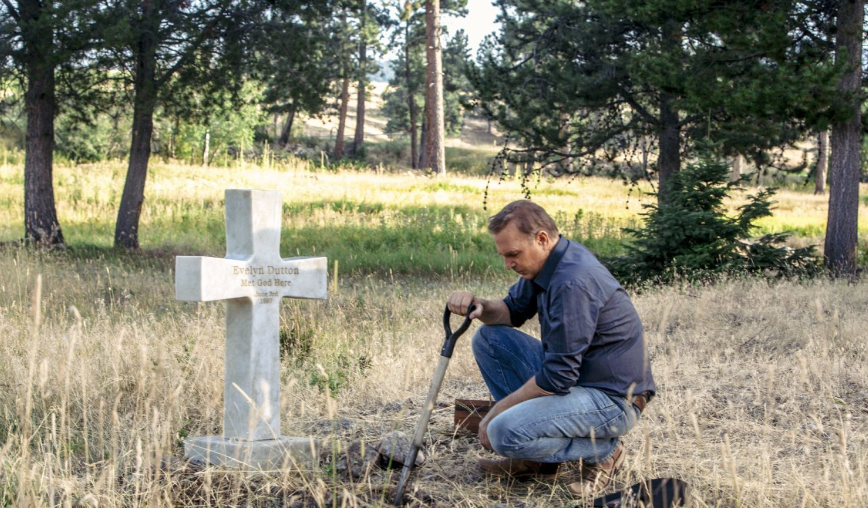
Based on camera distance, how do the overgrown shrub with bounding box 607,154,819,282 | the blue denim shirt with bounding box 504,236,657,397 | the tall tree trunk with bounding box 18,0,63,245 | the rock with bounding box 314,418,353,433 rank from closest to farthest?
the blue denim shirt with bounding box 504,236,657,397 → the rock with bounding box 314,418,353,433 → the overgrown shrub with bounding box 607,154,819,282 → the tall tree trunk with bounding box 18,0,63,245

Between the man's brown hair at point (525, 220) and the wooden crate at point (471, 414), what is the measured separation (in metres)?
1.40

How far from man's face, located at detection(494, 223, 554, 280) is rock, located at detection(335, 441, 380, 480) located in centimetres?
122

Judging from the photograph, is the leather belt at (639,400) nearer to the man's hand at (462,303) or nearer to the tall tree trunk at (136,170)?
the man's hand at (462,303)

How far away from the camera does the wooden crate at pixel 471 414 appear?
4.98 m

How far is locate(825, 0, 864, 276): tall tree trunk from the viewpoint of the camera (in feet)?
38.9

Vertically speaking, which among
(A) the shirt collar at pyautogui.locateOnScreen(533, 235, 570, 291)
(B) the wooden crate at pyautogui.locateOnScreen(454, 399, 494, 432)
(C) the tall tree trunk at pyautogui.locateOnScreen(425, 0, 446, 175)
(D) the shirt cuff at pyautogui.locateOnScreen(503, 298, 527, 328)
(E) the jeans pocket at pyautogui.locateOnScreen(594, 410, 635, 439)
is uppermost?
(C) the tall tree trunk at pyautogui.locateOnScreen(425, 0, 446, 175)

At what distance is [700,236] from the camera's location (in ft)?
37.6

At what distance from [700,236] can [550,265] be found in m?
8.02

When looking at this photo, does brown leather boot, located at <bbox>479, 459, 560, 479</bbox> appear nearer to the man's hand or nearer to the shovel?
the shovel

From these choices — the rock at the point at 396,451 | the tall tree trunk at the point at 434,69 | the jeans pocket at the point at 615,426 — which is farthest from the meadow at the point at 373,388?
the tall tree trunk at the point at 434,69

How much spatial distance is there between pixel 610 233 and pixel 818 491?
14511 mm

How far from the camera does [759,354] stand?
23.1 ft

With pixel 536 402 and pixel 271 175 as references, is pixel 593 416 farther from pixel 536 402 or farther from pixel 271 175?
pixel 271 175

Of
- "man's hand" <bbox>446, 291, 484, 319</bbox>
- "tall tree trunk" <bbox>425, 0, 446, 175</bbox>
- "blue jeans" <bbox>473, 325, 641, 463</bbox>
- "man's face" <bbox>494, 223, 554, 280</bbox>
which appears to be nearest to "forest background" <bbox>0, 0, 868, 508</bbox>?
"blue jeans" <bbox>473, 325, 641, 463</bbox>
